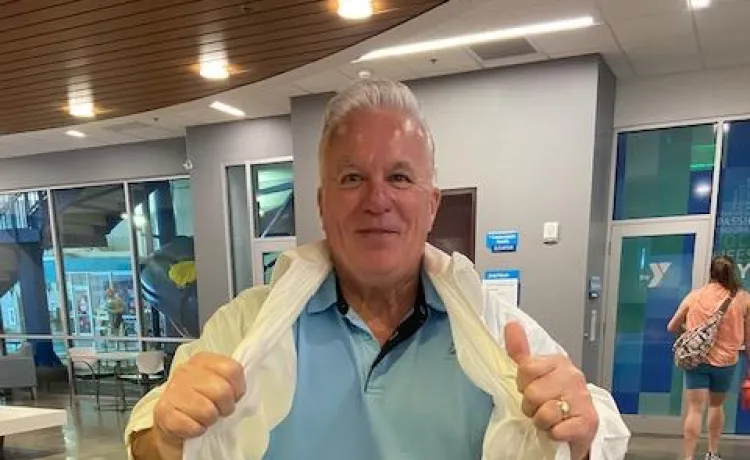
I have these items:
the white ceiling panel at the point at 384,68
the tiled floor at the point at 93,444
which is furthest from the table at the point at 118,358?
the white ceiling panel at the point at 384,68

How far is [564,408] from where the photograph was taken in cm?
75

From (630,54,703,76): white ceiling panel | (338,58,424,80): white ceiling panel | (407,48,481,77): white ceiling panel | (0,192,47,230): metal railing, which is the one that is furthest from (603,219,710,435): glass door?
(0,192,47,230): metal railing

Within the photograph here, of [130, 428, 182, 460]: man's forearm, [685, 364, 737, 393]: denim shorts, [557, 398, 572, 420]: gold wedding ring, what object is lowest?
[685, 364, 737, 393]: denim shorts

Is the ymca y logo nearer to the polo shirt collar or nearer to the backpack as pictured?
the backpack

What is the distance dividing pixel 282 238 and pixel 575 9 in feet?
14.4

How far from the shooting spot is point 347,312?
1.08 metres

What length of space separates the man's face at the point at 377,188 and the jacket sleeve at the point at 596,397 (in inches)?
7.4

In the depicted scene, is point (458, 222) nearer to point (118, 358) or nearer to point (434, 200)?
point (434, 200)

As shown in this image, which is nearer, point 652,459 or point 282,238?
point 652,459

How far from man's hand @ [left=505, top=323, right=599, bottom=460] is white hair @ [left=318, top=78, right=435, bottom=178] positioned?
17.0 inches

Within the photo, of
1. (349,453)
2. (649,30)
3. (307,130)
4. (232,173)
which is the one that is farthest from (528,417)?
(232,173)

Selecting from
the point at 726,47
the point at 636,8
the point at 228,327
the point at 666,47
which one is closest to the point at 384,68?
the point at 636,8

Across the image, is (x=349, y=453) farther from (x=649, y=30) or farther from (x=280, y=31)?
(x=649, y=30)

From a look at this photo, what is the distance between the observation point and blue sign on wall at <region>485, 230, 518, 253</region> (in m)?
5.16
